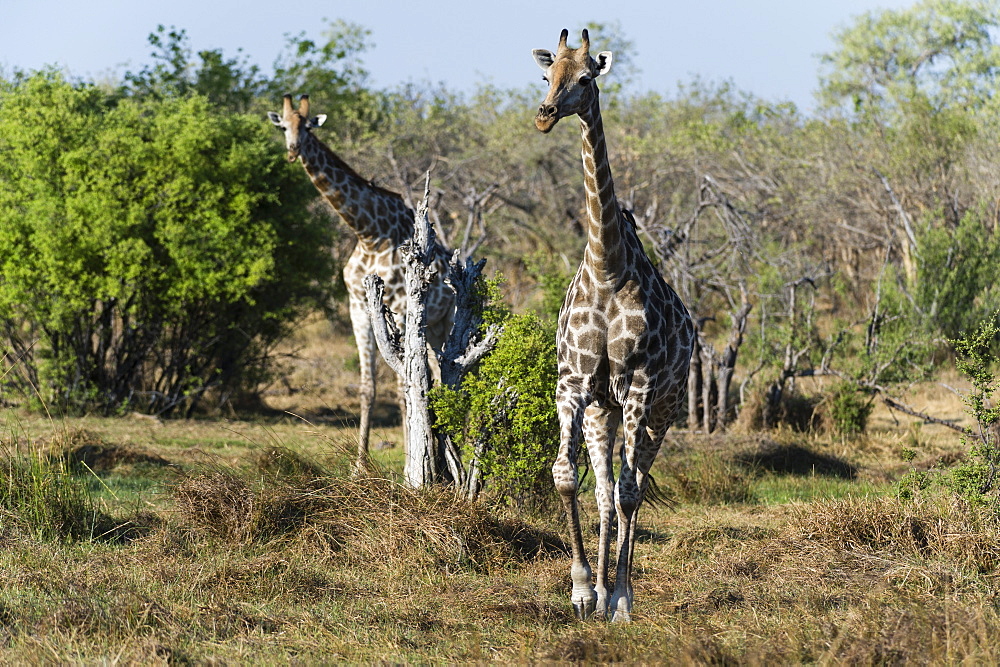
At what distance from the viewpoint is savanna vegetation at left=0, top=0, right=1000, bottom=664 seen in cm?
553

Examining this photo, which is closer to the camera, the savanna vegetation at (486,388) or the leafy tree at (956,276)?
the savanna vegetation at (486,388)

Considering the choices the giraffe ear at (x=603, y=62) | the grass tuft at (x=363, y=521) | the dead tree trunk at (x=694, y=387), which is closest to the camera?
the giraffe ear at (x=603, y=62)

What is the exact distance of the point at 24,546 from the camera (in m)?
6.40

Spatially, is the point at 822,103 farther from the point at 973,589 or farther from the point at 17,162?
the point at 973,589

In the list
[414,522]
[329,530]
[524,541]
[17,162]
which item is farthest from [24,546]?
[17,162]

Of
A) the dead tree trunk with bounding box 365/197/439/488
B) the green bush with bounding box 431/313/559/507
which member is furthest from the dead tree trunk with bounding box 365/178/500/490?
the green bush with bounding box 431/313/559/507

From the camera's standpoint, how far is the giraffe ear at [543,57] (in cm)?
587

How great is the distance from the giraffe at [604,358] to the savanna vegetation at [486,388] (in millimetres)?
375

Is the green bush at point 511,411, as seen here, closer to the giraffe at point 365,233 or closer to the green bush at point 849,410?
the giraffe at point 365,233

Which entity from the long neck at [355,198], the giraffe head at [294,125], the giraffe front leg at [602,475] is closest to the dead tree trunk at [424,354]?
the giraffe front leg at [602,475]

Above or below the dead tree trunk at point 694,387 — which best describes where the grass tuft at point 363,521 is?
below

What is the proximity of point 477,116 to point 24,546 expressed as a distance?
72.1 feet

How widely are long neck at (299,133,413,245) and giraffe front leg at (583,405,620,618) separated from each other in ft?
15.9

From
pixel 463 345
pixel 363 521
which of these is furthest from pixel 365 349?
pixel 363 521
